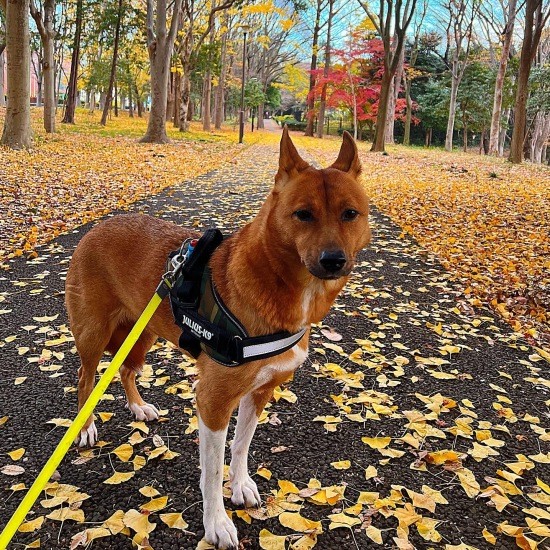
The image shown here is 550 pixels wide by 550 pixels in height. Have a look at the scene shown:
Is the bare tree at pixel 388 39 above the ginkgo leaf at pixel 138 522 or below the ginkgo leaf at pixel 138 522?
above

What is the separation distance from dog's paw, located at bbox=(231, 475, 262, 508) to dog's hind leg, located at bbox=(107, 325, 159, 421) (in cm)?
95

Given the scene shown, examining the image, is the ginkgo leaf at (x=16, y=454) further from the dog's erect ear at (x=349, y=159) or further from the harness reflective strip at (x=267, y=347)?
the dog's erect ear at (x=349, y=159)

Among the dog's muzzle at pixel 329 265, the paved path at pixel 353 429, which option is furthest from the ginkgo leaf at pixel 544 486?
the dog's muzzle at pixel 329 265

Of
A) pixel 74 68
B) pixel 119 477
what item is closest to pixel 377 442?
pixel 119 477

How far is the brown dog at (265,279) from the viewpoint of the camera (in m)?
2.26

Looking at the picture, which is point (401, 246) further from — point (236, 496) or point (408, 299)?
point (236, 496)

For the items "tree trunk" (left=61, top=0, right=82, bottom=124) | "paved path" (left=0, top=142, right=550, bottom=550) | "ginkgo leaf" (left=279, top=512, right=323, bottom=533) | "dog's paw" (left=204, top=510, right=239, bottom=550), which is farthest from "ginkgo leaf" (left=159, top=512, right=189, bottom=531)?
"tree trunk" (left=61, top=0, right=82, bottom=124)

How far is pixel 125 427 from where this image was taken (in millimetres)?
3391

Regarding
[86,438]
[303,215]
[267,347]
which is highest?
[303,215]

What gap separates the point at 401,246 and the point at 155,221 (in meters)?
6.51

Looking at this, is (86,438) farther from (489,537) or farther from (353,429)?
(489,537)

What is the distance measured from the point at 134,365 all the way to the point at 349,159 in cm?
191

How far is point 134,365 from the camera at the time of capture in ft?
10.7

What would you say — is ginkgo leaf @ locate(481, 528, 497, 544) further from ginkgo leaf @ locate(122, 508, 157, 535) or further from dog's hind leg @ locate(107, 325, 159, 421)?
dog's hind leg @ locate(107, 325, 159, 421)
